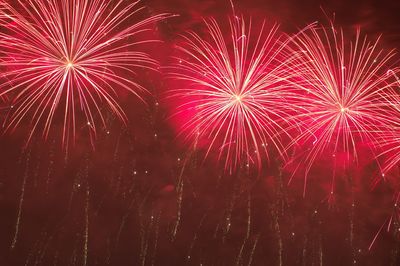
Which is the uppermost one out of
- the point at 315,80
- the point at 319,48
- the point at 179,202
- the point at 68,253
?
the point at 319,48

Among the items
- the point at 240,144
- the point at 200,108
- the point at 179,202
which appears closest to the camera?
the point at 200,108

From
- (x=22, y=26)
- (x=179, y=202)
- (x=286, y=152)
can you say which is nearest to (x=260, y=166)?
(x=286, y=152)

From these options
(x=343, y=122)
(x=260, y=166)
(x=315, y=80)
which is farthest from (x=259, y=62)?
(x=260, y=166)

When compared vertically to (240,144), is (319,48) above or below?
above

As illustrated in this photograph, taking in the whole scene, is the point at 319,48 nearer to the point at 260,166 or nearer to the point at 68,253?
the point at 260,166

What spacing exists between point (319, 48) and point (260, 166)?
105 inches

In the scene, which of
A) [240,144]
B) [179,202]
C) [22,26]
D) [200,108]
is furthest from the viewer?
[179,202]

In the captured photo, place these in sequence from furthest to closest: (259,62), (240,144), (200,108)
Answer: (240,144) < (200,108) < (259,62)

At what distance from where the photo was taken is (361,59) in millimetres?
8180

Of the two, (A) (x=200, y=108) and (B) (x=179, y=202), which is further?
(B) (x=179, y=202)

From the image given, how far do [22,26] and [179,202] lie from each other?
14.3 ft

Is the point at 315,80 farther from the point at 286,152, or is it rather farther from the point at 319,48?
the point at 286,152

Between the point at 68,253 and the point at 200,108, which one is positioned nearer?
the point at 200,108

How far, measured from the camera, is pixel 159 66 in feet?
30.5
